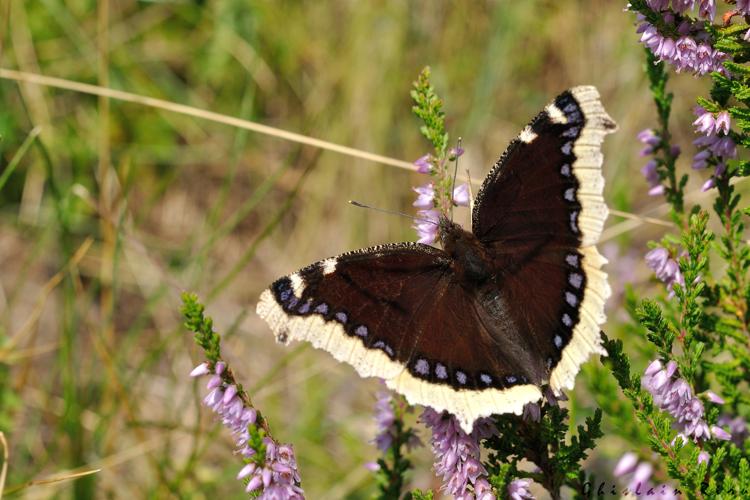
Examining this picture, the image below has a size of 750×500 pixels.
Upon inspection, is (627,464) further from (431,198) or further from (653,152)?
(431,198)

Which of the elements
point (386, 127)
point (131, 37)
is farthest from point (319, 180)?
point (131, 37)

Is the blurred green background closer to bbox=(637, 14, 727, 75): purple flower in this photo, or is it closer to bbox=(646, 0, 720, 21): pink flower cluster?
bbox=(637, 14, 727, 75): purple flower

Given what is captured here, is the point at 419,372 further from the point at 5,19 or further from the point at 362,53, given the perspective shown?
the point at 362,53

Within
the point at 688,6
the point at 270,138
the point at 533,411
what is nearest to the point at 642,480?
the point at 533,411

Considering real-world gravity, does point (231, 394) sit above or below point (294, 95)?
below

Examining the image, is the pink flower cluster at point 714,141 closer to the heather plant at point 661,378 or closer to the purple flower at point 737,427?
the heather plant at point 661,378

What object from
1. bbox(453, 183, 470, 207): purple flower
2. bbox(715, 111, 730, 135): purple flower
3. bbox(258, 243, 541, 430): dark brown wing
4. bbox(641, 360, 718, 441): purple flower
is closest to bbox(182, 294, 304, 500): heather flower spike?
bbox(258, 243, 541, 430): dark brown wing
